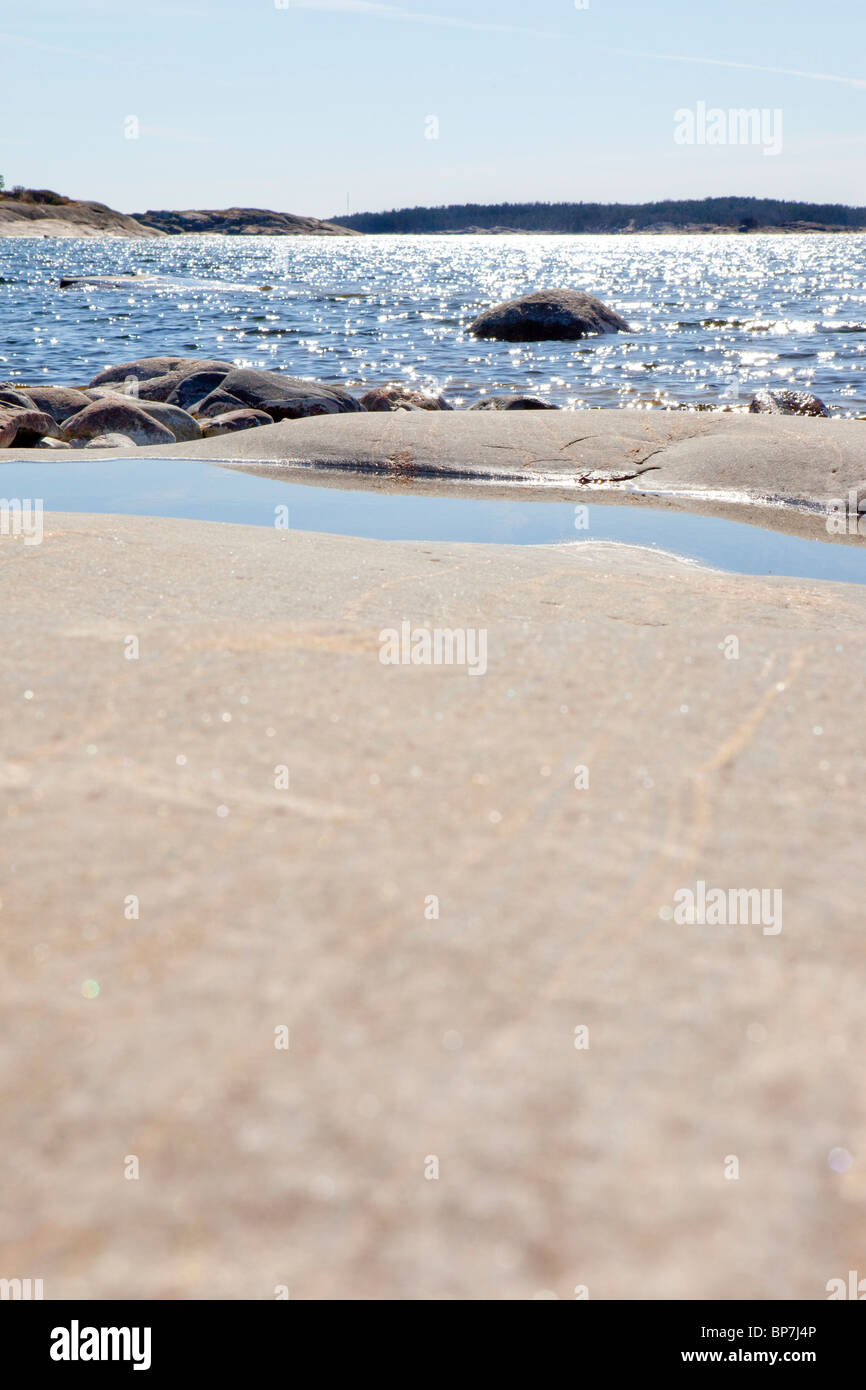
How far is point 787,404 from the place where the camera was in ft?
25.1

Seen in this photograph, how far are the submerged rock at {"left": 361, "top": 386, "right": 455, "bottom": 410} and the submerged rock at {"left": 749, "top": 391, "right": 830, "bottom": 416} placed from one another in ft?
8.52

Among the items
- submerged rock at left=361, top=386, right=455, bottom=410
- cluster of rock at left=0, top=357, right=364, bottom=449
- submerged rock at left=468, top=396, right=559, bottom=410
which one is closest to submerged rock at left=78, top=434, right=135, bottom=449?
cluster of rock at left=0, top=357, right=364, bottom=449

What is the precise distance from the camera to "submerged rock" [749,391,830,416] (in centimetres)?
757

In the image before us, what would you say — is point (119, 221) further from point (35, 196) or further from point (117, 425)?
point (117, 425)

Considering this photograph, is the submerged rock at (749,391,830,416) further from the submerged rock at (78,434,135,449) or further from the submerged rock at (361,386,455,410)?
the submerged rock at (78,434,135,449)

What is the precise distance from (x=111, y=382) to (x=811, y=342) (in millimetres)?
9456

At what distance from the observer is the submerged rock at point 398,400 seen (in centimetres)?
827

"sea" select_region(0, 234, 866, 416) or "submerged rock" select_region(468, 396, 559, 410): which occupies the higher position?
"sea" select_region(0, 234, 866, 416)

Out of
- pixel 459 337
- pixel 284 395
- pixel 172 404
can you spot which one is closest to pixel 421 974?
pixel 284 395

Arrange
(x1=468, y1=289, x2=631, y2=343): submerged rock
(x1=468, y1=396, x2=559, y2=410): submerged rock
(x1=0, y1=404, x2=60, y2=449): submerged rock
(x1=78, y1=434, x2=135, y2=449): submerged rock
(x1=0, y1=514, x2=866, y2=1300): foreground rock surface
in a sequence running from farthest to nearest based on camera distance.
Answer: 1. (x1=468, y1=289, x2=631, y2=343): submerged rock
2. (x1=468, y1=396, x2=559, y2=410): submerged rock
3. (x1=0, y1=404, x2=60, y2=449): submerged rock
4. (x1=78, y1=434, x2=135, y2=449): submerged rock
5. (x1=0, y1=514, x2=866, y2=1300): foreground rock surface

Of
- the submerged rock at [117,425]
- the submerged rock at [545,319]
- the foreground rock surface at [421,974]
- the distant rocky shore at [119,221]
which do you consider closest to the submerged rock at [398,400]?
the submerged rock at [117,425]

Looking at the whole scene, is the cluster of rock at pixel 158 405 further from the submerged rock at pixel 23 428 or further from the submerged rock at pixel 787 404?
the submerged rock at pixel 787 404
